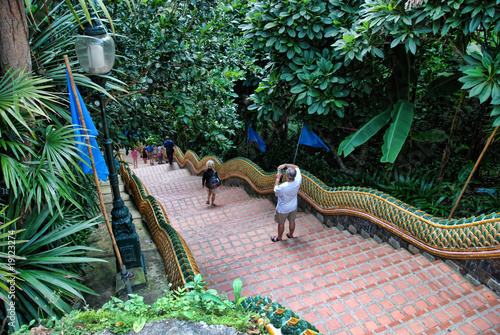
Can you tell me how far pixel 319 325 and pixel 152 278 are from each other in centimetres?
233

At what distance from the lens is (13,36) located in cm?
348

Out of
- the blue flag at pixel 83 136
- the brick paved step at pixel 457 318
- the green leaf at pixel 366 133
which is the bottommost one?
the brick paved step at pixel 457 318

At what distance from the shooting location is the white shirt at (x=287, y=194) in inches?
209

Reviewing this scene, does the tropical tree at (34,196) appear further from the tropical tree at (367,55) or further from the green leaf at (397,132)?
the green leaf at (397,132)

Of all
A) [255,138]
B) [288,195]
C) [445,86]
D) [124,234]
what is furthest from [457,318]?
[255,138]

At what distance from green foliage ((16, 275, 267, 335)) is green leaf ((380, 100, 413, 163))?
4107mm

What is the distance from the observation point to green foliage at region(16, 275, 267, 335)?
232 centimetres

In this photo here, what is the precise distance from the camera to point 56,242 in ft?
12.0

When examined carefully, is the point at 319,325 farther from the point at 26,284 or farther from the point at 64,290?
the point at 26,284

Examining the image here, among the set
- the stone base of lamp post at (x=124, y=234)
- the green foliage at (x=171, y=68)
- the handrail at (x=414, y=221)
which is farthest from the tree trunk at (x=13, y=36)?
the handrail at (x=414, y=221)

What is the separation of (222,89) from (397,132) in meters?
3.31

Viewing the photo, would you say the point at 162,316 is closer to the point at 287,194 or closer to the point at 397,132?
the point at 287,194

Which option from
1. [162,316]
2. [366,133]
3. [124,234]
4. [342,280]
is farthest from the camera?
[366,133]

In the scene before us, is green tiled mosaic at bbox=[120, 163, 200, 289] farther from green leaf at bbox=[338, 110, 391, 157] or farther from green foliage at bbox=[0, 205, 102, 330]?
green leaf at bbox=[338, 110, 391, 157]
